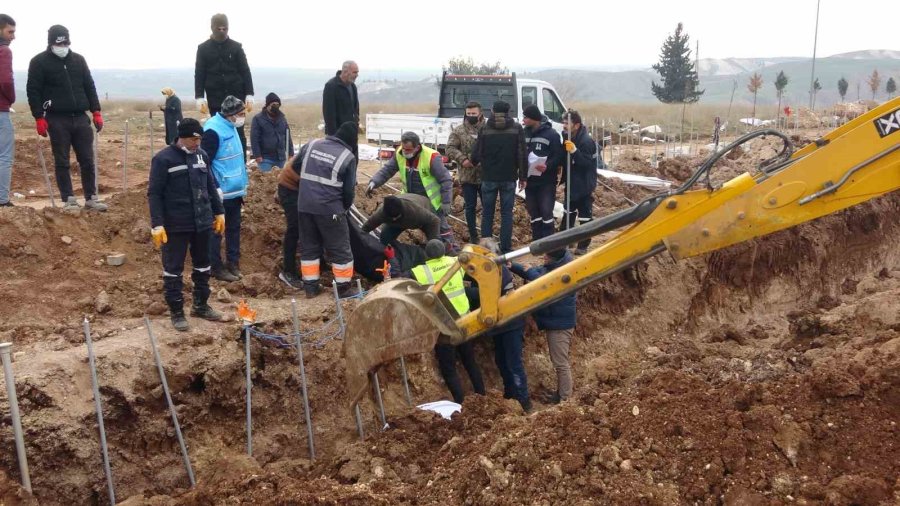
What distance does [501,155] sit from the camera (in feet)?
28.0

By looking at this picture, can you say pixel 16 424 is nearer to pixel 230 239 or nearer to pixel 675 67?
pixel 230 239

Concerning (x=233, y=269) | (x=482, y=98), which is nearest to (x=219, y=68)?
(x=233, y=269)

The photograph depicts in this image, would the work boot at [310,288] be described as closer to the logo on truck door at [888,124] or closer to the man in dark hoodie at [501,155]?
the man in dark hoodie at [501,155]

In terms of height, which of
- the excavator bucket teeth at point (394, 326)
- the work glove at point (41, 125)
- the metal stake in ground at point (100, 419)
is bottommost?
the metal stake in ground at point (100, 419)

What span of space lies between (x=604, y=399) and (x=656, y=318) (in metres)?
4.52

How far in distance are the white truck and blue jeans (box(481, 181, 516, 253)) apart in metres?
5.25

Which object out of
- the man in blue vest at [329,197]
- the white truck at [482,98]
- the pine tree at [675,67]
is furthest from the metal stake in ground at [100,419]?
the pine tree at [675,67]

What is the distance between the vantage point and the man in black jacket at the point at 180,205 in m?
6.07

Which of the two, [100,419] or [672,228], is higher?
[672,228]

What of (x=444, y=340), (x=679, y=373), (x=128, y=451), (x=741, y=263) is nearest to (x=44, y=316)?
(x=128, y=451)

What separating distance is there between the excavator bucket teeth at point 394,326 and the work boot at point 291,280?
9.83 feet

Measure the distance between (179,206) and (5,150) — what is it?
9.29ft

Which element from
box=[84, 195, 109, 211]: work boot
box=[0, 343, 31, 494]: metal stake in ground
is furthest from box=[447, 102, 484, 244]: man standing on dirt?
box=[0, 343, 31, 494]: metal stake in ground

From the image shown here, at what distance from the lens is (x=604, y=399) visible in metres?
5.27
